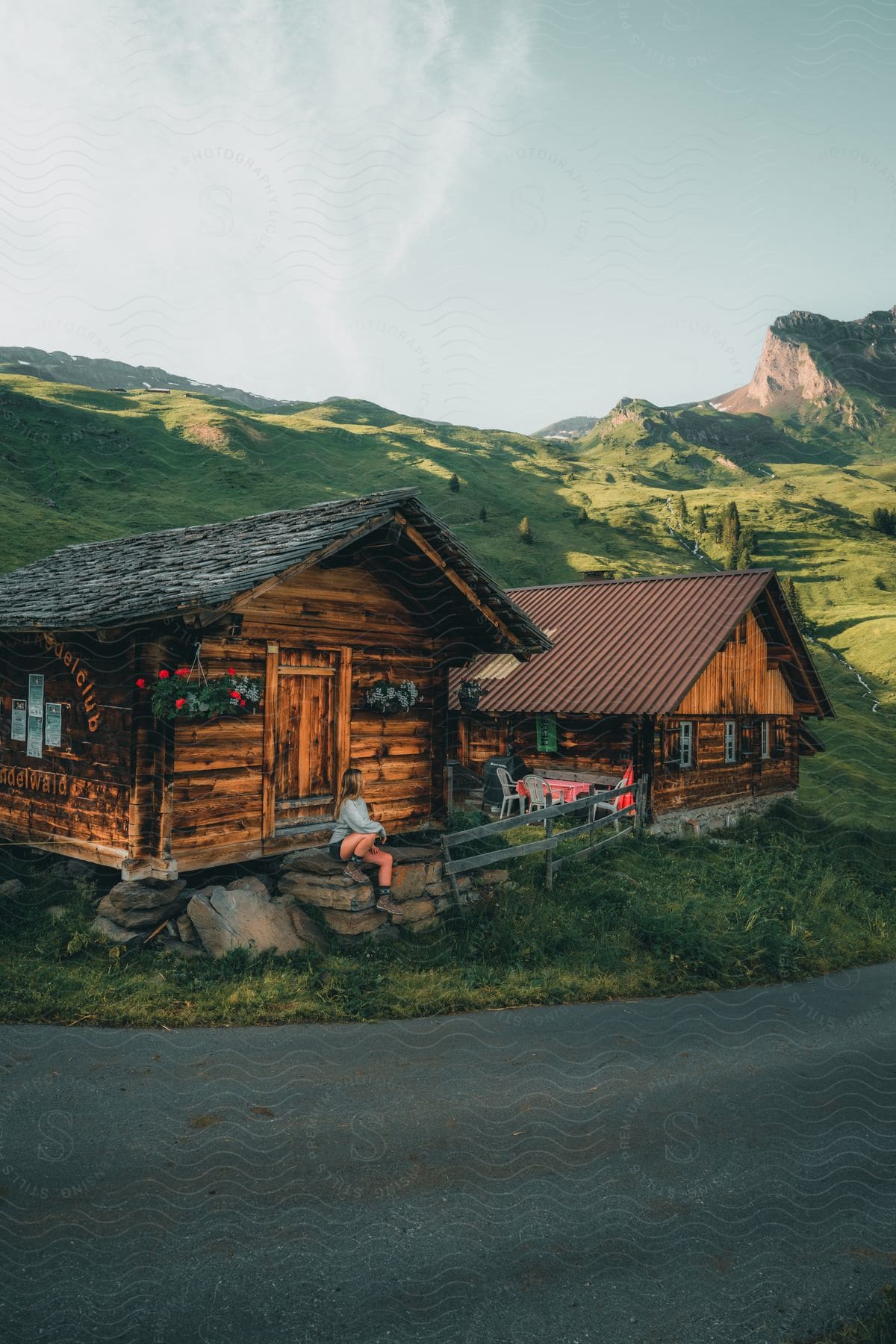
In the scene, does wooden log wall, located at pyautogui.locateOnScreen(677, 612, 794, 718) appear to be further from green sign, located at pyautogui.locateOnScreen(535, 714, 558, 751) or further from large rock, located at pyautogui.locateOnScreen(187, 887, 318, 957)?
large rock, located at pyautogui.locateOnScreen(187, 887, 318, 957)

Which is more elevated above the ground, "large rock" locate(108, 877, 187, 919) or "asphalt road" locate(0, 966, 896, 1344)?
"large rock" locate(108, 877, 187, 919)

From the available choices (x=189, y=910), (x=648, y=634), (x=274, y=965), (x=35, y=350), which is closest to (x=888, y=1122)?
(x=274, y=965)

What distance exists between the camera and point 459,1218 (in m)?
4.75

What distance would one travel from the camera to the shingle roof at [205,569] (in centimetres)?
883

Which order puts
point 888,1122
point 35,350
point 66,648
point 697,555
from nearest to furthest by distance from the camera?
point 888,1122, point 66,648, point 697,555, point 35,350

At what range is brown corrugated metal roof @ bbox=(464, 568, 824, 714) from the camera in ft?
58.4

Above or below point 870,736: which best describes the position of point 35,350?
above

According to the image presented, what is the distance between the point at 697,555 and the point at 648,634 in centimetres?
5818

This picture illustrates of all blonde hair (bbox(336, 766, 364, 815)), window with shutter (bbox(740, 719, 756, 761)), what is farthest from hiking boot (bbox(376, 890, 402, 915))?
window with shutter (bbox(740, 719, 756, 761))

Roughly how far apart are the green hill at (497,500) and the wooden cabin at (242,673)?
17648 mm

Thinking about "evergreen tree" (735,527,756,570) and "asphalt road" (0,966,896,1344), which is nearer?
"asphalt road" (0,966,896,1344)

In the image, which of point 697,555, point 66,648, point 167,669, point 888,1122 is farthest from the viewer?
point 697,555

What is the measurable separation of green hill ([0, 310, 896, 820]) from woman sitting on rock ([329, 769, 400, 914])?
19.3m

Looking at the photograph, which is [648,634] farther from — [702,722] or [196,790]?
[196,790]
